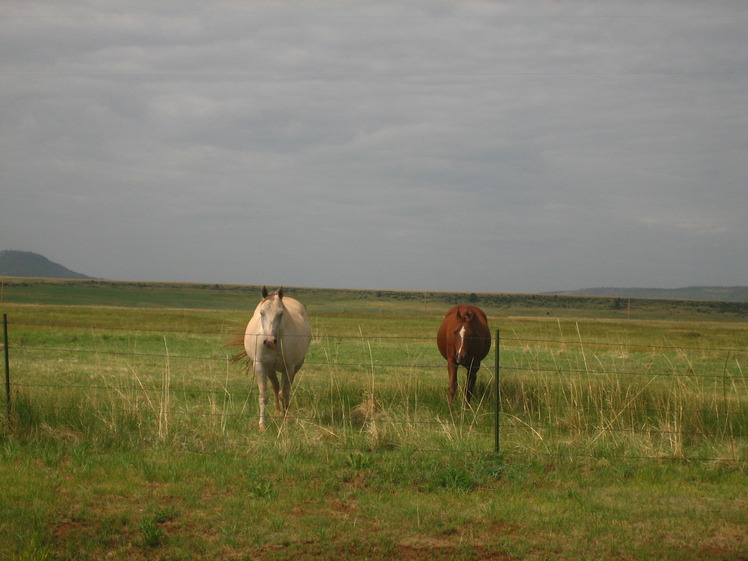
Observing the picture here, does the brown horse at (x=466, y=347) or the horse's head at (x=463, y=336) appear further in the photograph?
the brown horse at (x=466, y=347)

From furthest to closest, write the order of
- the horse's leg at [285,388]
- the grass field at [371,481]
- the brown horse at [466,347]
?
the brown horse at [466,347]
the horse's leg at [285,388]
the grass field at [371,481]

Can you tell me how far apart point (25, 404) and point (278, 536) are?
4747 millimetres

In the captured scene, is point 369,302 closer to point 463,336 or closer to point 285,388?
point 463,336

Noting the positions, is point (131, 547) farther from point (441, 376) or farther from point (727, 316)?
point (727, 316)

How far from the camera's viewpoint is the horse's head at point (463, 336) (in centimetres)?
1054

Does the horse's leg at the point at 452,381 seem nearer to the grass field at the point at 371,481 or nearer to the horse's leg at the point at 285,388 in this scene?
the grass field at the point at 371,481

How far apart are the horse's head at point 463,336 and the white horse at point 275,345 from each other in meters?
2.65

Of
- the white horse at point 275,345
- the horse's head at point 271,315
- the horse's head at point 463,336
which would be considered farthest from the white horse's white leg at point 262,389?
the horse's head at point 463,336

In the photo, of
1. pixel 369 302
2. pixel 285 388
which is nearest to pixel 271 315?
pixel 285 388

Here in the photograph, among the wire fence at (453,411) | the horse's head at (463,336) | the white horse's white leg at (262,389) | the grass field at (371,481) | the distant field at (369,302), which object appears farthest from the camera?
the distant field at (369,302)

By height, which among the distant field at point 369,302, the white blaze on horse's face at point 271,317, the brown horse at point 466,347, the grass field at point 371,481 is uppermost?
the white blaze on horse's face at point 271,317

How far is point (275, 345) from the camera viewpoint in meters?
8.99

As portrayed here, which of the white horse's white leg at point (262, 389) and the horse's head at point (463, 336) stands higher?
the horse's head at point (463, 336)

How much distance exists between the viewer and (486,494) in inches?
236
